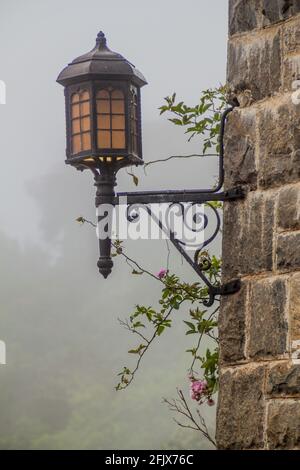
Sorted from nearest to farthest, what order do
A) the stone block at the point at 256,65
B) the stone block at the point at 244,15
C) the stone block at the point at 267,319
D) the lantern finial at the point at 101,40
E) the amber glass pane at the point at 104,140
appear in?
the stone block at the point at 267,319 → the stone block at the point at 256,65 → the stone block at the point at 244,15 → the amber glass pane at the point at 104,140 → the lantern finial at the point at 101,40

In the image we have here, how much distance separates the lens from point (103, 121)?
18.3 ft

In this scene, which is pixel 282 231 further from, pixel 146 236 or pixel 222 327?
pixel 146 236

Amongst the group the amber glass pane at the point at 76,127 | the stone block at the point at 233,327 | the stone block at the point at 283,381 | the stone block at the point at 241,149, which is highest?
the amber glass pane at the point at 76,127

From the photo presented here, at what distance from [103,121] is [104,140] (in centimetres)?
8

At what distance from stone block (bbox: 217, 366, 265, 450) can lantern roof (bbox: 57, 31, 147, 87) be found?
151 cm

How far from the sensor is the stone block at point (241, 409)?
4602 millimetres

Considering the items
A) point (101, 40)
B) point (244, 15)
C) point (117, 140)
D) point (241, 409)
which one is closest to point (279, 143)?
point (244, 15)

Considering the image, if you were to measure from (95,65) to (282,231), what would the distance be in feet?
4.77

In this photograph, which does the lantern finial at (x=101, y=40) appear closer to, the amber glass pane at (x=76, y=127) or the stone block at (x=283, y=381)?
the amber glass pane at (x=76, y=127)

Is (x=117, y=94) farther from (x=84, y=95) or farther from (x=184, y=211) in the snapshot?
(x=184, y=211)

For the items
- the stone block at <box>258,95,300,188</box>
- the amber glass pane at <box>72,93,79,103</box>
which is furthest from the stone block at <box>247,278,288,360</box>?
the amber glass pane at <box>72,93,79,103</box>

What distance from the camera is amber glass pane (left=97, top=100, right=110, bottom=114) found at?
5.62 meters

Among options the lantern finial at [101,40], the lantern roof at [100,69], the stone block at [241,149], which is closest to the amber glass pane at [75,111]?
the lantern roof at [100,69]

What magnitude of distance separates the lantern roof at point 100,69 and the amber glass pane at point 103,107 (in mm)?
104
